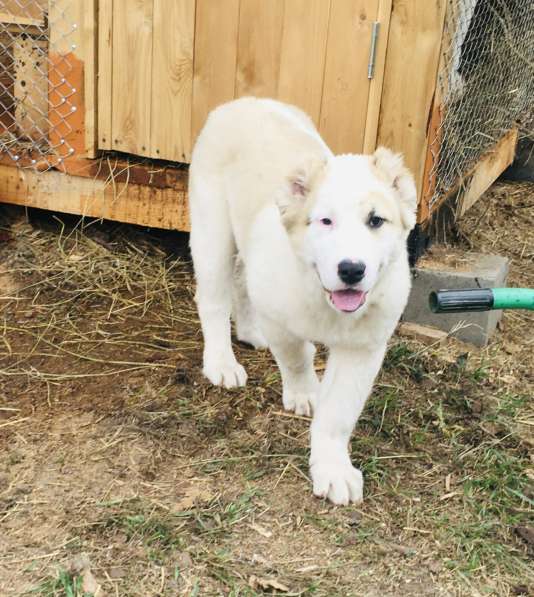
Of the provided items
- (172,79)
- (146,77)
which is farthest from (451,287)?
(146,77)

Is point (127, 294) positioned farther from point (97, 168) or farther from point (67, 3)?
point (67, 3)

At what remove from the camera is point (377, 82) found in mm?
4816

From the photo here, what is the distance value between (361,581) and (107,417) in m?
1.44

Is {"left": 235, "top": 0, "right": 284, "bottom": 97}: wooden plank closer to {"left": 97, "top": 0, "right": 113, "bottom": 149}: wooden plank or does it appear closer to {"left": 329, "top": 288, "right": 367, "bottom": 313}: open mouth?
{"left": 97, "top": 0, "right": 113, "bottom": 149}: wooden plank

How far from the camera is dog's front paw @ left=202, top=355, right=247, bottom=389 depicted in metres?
4.41

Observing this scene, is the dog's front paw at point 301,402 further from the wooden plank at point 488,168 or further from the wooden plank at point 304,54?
the wooden plank at point 488,168

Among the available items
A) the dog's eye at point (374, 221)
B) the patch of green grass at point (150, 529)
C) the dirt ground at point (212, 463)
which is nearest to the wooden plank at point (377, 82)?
the dirt ground at point (212, 463)

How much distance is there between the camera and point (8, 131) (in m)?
5.77

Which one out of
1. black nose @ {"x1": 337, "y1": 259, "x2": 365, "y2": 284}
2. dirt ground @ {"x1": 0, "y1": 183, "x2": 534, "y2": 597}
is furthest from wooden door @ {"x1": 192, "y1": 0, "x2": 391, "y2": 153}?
black nose @ {"x1": 337, "y1": 259, "x2": 365, "y2": 284}

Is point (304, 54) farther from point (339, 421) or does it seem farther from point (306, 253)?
point (339, 421)

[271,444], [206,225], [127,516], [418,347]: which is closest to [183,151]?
[206,225]

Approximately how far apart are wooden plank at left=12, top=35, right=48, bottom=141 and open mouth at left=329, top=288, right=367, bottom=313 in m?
3.02

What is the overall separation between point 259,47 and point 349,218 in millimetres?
2105

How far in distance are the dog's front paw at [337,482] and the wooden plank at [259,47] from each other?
2283 millimetres
